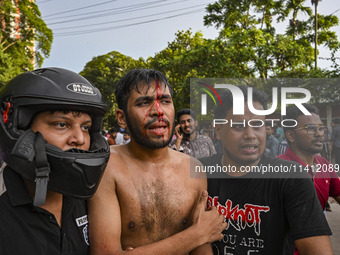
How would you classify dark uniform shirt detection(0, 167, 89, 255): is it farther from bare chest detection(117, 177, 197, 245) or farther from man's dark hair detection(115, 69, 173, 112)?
man's dark hair detection(115, 69, 173, 112)

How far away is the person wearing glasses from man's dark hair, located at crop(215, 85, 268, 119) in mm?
669

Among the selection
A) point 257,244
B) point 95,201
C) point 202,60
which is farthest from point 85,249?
point 202,60

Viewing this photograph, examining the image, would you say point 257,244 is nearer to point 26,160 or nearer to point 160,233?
point 160,233

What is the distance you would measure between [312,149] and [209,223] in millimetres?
1570

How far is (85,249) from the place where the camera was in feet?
5.59

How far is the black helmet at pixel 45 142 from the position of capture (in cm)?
154

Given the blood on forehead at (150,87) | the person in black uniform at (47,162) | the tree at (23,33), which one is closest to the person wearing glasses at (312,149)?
the blood on forehead at (150,87)

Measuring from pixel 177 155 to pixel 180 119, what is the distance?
3236mm

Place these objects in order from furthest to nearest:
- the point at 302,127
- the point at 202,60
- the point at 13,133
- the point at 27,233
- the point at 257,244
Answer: the point at 202,60
the point at 302,127
the point at 257,244
the point at 13,133
the point at 27,233

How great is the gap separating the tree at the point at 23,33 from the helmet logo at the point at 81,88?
21.4m

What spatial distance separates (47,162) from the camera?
5.08 feet

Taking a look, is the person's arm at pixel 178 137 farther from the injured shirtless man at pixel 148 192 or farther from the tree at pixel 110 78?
the tree at pixel 110 78

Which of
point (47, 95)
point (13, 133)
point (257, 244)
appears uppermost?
point (47, 95)

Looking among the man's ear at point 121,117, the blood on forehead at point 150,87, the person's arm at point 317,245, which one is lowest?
the person's arm at point 317,245
